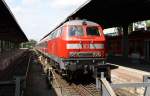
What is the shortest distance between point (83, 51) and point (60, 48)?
1.29 meters

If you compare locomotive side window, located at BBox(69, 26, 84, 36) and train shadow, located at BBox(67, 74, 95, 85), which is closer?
locomotive side window, located at BBox(69, 26, 84, 36)

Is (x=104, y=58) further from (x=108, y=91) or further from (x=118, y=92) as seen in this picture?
(x=108, y=91)

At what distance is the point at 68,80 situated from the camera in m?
16.7

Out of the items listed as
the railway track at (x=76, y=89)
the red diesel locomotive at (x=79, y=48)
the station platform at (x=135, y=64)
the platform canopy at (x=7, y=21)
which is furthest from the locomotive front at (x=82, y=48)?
the station platform at (x=135, y=64)

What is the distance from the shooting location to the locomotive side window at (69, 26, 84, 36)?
1537 cm

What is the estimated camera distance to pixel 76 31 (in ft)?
50.9

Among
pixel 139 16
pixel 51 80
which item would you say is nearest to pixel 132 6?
pixel 139 16

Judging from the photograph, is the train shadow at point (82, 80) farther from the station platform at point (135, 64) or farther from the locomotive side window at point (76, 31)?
the station platform at point (135, 64)

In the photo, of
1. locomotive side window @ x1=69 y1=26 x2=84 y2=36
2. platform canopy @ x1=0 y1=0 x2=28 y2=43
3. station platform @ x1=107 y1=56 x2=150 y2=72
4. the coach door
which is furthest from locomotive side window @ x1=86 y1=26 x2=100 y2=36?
the coach door

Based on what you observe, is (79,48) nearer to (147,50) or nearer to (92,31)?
(92,31)

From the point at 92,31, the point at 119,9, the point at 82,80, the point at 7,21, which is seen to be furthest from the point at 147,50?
the point at 92,31

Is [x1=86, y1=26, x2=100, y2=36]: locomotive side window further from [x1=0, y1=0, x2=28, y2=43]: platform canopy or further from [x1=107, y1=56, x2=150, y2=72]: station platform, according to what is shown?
[x1=107, y1=56, x2=150, y2=72]: station platform

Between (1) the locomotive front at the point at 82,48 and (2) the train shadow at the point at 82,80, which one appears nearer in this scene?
(1) the locomotive front at the point at 82,48

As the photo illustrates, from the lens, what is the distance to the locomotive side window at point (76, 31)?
50.4ft
